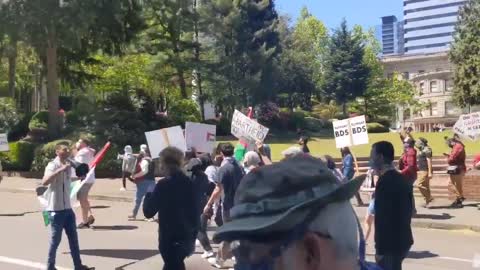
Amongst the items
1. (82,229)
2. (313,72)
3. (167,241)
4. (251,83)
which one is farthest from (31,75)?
(167,241)

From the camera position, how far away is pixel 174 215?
6633 millimetres

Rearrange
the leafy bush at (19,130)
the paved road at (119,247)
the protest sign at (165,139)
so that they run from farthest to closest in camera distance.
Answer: the leafy bush at (19,130), the protest sign at (165,139), the paved road at (119,247)

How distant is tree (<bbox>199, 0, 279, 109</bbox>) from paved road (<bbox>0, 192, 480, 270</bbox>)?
29.2m

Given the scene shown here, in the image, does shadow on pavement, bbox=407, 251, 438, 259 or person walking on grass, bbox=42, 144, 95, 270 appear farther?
shadow on pavement, bbox=407, 251, 438, 259

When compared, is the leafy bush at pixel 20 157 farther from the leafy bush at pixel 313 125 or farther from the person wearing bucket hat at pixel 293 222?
the person wearing bucket hat at pixel 293 222

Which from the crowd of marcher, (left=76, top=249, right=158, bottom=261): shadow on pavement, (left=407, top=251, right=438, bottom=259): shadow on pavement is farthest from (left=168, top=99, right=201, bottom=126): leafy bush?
(left=407, top=251, right=438, bottom=259): shadow on pavement

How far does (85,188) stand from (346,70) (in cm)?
4712

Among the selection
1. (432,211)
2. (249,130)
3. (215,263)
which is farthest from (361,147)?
(215,263)

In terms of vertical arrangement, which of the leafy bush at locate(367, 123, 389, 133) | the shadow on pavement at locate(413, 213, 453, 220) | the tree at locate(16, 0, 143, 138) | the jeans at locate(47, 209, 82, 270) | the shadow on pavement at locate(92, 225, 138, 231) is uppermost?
the tree at locate(16, 0, 143, 138)

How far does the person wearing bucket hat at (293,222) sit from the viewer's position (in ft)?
4.79

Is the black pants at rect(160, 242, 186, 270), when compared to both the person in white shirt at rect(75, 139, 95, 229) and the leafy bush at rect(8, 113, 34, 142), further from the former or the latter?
the leafy bush at rect(8, 113, 34, 142)

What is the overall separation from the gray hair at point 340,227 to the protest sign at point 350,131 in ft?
47.4

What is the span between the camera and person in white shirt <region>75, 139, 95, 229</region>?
1245 cm

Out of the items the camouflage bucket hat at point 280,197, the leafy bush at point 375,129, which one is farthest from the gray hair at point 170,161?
the leafy bush at point 375,129
